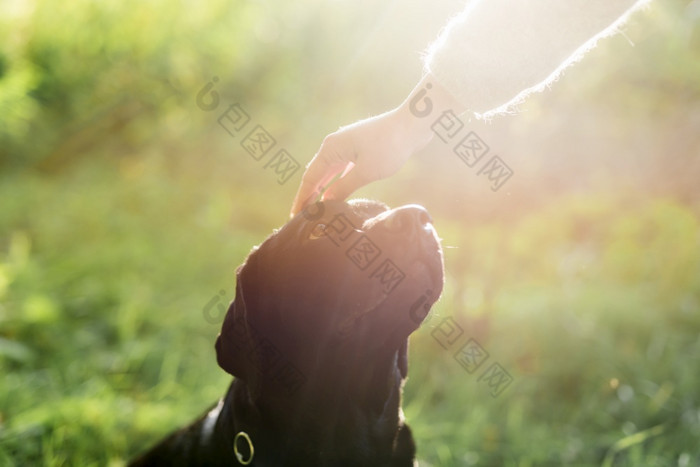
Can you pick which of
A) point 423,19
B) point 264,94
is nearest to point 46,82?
point 264,94

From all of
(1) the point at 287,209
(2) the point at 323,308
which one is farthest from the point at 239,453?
(1) the point at 287,209

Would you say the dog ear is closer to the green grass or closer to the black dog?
the black dog

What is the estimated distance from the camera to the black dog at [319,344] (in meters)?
1.72

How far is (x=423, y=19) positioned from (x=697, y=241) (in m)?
2.52

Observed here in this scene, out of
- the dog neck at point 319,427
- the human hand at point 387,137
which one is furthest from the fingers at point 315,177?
the dog neck at point 319,427

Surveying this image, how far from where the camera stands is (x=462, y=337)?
3.61 m

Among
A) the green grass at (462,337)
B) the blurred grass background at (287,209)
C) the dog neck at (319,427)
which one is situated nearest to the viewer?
the dog neck at (319,427)

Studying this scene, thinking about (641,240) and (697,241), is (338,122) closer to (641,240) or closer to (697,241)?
(641,240)

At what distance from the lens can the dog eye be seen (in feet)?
5.77

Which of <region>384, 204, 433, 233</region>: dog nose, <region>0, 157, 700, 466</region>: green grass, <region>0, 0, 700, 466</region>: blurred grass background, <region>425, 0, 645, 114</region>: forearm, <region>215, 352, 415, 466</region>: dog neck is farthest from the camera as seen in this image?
<region>0, 0, 700, 466</region>: blurred grass background

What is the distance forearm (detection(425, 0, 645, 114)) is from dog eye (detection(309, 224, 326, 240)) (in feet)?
1.81

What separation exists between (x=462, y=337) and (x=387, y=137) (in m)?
2.24

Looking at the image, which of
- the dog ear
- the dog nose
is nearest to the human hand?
the dog nose

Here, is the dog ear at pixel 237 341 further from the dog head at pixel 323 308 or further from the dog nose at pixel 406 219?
the dog nose at pixel 406 219
